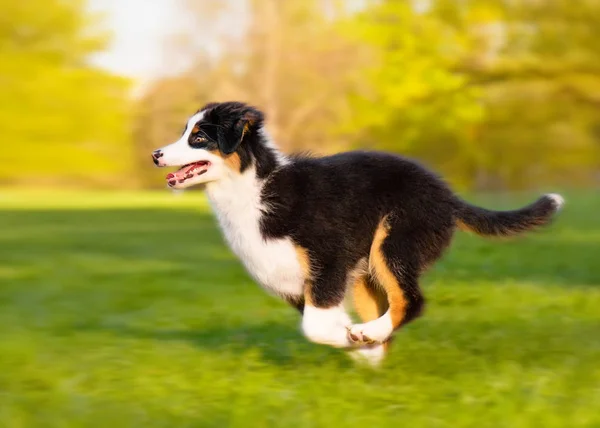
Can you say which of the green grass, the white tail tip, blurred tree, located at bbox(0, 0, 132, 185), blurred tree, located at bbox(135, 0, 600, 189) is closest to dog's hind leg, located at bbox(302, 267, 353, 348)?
the green grass

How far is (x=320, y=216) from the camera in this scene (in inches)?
214

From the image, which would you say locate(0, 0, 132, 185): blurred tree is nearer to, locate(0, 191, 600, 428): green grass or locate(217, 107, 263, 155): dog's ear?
locate(0, 191, 600, 428): green grass

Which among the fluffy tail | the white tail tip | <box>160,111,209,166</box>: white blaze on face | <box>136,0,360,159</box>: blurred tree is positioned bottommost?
<box>160,111,209,166</box>: white blaze on face

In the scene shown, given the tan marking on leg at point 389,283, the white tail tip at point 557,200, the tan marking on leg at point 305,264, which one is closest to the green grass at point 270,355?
the tan marking on leg at point 389,283

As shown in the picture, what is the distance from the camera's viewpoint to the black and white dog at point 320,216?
5.31m

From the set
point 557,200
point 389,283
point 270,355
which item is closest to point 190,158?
point 389,283

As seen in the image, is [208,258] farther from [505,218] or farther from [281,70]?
[281,70]

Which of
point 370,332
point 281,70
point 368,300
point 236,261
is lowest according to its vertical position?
point 370,332

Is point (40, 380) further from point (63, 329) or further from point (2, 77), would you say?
point (2, 77)

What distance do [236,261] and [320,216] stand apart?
324 inches

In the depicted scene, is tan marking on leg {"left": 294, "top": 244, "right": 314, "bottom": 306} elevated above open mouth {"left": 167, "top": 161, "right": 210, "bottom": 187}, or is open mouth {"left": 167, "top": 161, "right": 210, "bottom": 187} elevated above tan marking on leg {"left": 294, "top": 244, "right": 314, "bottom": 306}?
open mouth {"left": 167, "top": 161, "right": 210, "bottom": 187}

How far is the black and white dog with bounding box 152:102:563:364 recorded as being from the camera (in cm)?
531

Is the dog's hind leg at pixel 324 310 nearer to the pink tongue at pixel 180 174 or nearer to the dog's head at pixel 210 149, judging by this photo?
the dog's head at pixel 210 149

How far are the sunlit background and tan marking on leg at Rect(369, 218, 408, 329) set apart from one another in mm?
365
